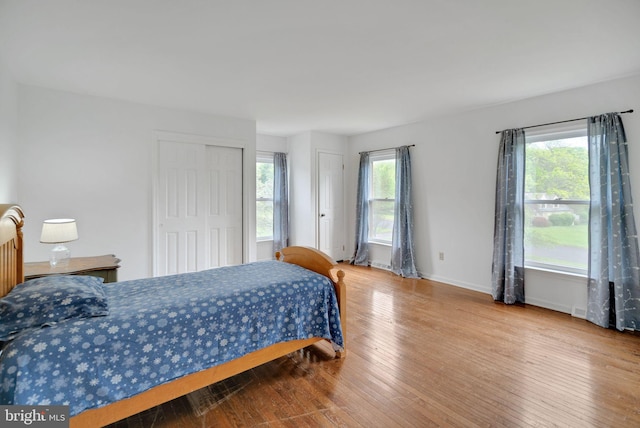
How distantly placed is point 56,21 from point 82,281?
1.72 metres

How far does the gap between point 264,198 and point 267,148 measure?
0.94m

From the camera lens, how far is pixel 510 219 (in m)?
3.63

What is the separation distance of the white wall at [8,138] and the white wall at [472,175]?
4702mm

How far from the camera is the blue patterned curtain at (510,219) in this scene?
11.8ft

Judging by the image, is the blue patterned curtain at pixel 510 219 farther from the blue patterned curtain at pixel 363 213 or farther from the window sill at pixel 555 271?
the blue patterned curtain at pixel 363 213

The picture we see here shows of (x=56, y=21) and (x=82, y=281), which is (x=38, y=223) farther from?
(x=56, y=21)

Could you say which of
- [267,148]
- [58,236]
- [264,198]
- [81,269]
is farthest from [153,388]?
[267,148]

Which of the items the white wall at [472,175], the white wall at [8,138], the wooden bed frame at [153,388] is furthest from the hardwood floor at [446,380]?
the white wall at [8,138]

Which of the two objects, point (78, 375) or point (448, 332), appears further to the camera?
point (448, 332)

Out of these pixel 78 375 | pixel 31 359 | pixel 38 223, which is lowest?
pixel 78 375

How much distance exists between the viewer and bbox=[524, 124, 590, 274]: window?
3258 millimetres

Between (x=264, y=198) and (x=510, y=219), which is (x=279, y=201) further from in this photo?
(x=510, y=219)

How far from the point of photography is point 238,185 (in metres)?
4.56

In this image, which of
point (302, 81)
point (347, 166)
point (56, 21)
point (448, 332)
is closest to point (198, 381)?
point (448, 332)
